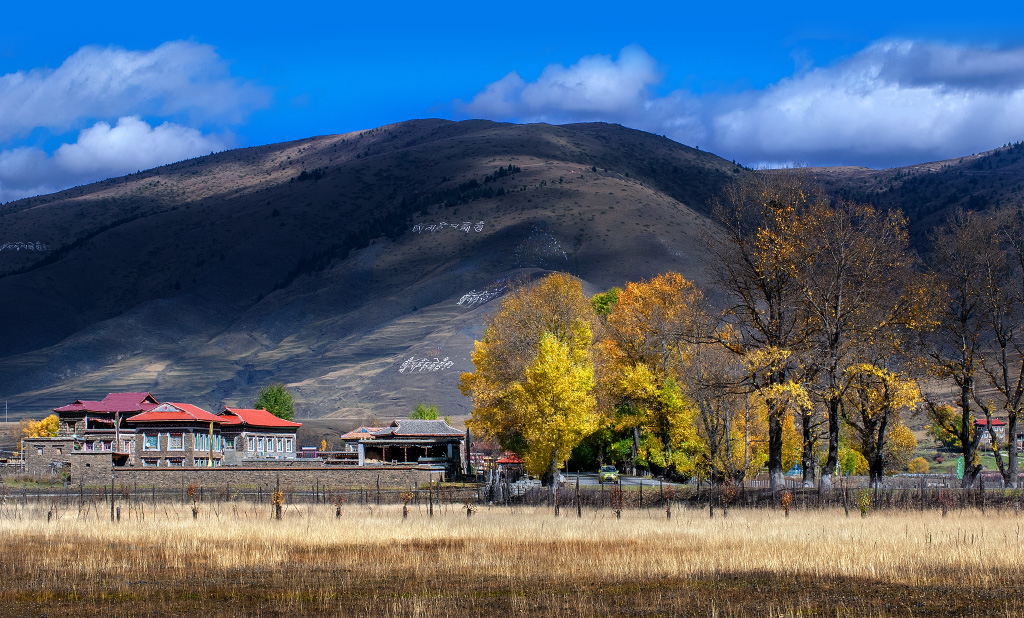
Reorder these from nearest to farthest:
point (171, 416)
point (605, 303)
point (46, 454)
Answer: point (605, 303)
point (46, 454)
point (171, 416)

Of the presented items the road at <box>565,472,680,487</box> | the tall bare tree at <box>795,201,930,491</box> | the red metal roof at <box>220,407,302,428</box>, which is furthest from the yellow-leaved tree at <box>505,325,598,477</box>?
the red metal roof at <box>220,407,302,428</box>

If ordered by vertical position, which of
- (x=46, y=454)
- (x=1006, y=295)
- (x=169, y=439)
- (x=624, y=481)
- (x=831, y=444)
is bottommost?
(x=624, y=481)

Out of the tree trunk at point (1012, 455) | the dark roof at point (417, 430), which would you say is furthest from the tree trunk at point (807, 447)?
the dark roof at point (417, 430)

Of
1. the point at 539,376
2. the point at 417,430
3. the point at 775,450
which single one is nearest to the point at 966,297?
the point at 775,450

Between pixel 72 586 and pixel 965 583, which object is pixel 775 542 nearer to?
pixel 965 583

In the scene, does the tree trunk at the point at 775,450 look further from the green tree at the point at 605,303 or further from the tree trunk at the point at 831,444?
the green tree at the point at 605,303

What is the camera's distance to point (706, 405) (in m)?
53.0

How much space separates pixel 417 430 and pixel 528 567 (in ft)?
258

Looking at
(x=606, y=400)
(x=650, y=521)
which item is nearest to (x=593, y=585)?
(x=650, y=521)

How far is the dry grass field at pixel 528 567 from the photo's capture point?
22109 millimetres

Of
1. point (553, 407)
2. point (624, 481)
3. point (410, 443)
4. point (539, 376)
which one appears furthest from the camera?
point (410, 443)

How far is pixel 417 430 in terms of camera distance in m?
105

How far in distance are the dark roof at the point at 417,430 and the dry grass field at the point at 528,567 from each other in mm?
62809

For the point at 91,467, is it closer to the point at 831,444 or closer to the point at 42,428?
the point at 831,444
